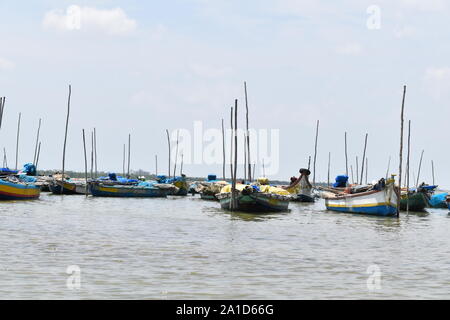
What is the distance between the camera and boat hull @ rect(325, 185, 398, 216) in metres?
43.3

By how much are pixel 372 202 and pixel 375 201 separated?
1.15ft

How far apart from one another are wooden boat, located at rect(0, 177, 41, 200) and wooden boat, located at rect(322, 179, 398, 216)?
80.0 ft

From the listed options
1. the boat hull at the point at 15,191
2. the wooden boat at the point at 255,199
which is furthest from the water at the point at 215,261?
the boat hull at the point at 15,191

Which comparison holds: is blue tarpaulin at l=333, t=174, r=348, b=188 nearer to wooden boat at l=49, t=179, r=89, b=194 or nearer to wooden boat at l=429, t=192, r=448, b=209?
wooden boat at l=429, t=192, r=448, b=209

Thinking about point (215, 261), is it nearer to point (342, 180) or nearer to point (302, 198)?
point (342, 180)

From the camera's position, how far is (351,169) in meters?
100

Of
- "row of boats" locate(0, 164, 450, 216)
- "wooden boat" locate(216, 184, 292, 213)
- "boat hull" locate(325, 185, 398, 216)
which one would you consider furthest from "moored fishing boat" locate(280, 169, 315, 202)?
"wooden boat" locate(216, 184, 292, 213)

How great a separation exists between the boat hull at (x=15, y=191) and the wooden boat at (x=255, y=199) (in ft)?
52.3

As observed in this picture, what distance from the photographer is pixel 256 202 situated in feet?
142

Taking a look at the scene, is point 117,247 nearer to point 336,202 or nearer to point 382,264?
point 382,264

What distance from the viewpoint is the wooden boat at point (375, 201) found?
4331 cm

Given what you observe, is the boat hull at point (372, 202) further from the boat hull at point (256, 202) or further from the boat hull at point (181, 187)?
the boat hull at point (181, 187)
